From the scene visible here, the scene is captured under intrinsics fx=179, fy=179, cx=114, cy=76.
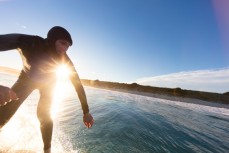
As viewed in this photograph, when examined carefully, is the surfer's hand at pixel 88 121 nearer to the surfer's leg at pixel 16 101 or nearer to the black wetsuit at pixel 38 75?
the black wetsuit at pixel 38 75

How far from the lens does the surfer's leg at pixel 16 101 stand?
8.85 feet

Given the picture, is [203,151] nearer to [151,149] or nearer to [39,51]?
[151,149]

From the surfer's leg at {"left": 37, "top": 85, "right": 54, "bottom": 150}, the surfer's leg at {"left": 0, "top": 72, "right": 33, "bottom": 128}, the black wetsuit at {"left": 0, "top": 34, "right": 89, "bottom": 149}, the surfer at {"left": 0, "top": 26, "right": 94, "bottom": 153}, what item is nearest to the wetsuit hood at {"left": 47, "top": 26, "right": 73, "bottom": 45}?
the surfer at {"left": 0, "top": 26, "right": 94, "bottom": 153}

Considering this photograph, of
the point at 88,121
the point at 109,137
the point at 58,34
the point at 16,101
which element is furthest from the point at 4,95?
the point at 109,137

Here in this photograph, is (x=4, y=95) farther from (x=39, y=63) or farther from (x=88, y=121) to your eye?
(x=88, y=121)

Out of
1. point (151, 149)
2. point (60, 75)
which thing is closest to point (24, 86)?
Result: point (60, 75)

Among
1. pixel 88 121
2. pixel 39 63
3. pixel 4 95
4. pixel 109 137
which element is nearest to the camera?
pixel 4 95

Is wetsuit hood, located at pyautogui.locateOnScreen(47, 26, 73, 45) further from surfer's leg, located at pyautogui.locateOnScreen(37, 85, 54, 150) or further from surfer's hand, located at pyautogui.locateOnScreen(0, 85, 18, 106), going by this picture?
surfer's hand, located at pyautogui.locateOnScreen(0, 85, 18, 106)

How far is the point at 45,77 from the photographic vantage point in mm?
3000

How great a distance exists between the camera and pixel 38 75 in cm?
291

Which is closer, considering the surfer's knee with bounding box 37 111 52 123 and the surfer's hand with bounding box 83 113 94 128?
the surfer's hand with bounding box 83 113 94 128

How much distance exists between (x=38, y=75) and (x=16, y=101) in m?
0.51

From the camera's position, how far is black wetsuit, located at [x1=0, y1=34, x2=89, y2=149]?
268 cm

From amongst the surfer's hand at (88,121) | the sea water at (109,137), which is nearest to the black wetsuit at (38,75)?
the surfer's hand at (88,121)
